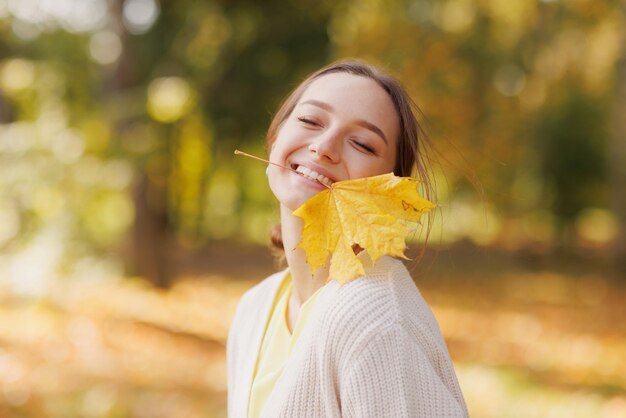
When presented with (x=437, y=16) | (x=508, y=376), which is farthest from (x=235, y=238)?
(x=508, y=376)

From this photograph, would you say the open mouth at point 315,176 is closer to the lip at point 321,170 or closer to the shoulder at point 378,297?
the lip at point 321,170

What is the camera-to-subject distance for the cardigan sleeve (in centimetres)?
113

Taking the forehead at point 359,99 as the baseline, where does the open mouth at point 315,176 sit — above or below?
below

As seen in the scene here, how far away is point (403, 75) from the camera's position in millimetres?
9672

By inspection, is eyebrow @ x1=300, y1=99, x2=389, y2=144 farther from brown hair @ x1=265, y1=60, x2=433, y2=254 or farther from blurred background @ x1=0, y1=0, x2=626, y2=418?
blurred background @ x1=0, y1=0, x2=626, y2=418

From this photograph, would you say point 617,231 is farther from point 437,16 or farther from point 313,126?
point 313,126

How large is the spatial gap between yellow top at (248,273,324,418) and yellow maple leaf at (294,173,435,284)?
0.11 m

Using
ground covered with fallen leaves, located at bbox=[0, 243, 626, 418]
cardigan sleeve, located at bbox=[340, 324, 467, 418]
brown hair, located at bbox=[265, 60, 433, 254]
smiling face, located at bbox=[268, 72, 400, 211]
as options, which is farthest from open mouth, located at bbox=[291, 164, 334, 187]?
ground covered with fallen leaves, located at bbox=[0, 243, 626, 418]

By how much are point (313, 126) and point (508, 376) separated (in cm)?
461

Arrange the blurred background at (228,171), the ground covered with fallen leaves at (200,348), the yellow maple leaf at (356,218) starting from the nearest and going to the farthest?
the yellow maple leaf at (356,218)
the ground covered with fallen leaves at (200,348)
the blurred background at (228,171)

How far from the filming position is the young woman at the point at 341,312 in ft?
3.77

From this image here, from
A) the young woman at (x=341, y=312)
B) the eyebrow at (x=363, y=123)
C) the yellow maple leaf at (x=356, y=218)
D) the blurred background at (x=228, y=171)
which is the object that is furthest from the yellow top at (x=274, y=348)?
the blurred background at (x=228, y=171)

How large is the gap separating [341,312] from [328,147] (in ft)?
1.14

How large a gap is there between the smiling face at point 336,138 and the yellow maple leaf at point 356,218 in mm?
56
